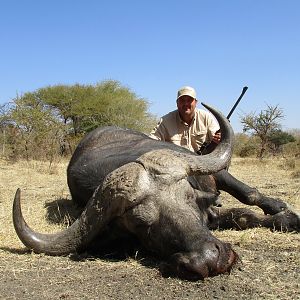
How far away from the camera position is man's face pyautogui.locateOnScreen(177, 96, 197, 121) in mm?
6594

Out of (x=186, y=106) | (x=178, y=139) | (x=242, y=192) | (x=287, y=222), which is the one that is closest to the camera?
(x=287, y=222)

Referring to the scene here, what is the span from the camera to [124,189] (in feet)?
11.1

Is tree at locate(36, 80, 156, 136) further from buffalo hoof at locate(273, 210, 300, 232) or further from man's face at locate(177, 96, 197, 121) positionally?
buffalo hoof at locate(273, 210, 300, 232)

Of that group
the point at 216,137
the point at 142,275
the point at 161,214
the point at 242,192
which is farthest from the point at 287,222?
the point at 216,137

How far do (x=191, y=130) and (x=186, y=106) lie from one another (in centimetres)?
35

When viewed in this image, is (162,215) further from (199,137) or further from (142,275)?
(199,137)

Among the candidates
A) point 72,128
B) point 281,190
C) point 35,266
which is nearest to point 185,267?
point 35,266

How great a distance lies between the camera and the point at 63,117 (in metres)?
28.3

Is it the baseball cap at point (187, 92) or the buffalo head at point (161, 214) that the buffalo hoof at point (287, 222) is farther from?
the baseball cap at point (187, 92)

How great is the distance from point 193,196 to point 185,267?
0.83m

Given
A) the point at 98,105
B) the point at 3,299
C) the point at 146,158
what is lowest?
the point at 3,299

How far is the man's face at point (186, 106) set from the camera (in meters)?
6.59

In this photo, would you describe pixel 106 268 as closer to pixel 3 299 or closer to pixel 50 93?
pixel 3 299

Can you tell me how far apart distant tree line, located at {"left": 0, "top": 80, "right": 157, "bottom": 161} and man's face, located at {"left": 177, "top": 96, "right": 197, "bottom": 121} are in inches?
350
